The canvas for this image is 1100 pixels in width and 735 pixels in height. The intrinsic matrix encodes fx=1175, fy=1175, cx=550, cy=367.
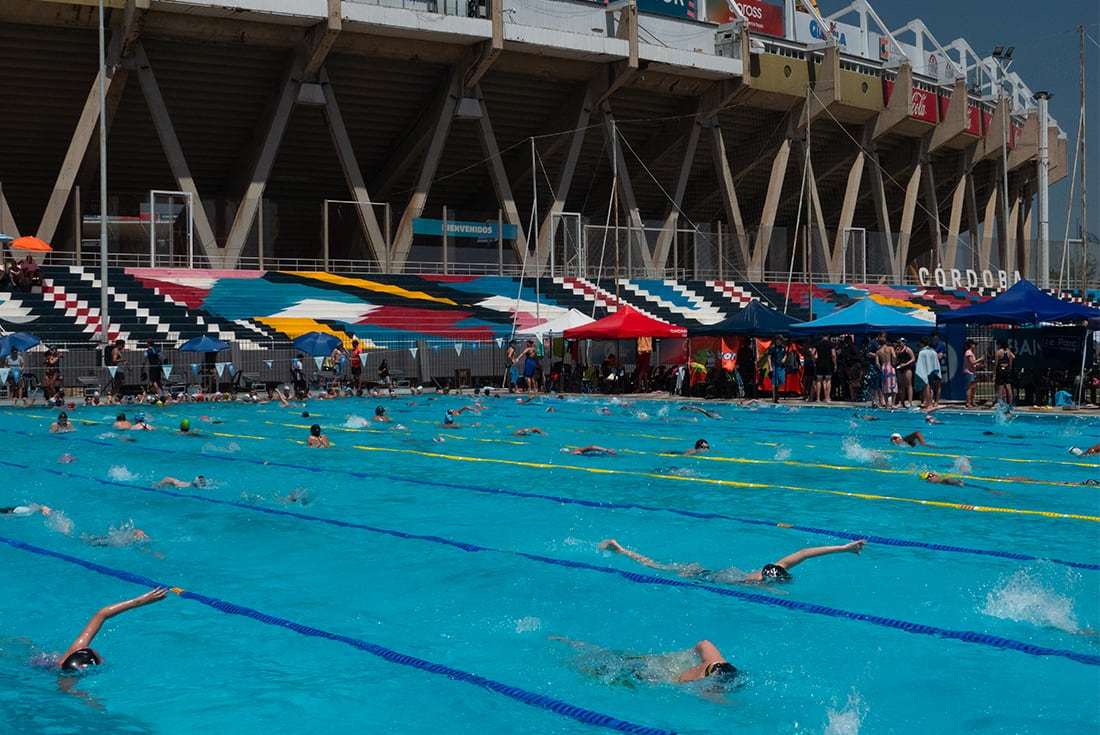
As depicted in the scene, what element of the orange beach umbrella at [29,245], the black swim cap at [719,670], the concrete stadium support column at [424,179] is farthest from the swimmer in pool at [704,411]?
the orange beach umbrella at [29,245]

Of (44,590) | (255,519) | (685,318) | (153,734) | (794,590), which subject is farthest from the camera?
(685,318)

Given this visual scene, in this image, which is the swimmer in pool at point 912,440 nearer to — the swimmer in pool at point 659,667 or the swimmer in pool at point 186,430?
the swimmer in pool at point 659,667

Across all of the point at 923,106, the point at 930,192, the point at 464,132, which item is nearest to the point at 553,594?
the point at 464,132

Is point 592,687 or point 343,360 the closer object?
point 592,687

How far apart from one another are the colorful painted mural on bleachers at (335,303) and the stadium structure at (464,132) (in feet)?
4.69

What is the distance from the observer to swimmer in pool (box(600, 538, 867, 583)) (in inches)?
296

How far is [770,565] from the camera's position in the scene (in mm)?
7781

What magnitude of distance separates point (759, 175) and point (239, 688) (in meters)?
45.0

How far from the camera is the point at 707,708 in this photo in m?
5.34

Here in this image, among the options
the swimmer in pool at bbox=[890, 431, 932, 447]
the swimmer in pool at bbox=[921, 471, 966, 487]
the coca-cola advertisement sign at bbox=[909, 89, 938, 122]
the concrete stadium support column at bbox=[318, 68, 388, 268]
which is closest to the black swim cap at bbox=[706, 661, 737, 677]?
the swimmer in pool at bbox=[921, 471, 966, 487]

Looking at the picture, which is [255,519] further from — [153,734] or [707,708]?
[707,708]

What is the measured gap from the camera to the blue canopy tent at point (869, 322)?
75.6 feet

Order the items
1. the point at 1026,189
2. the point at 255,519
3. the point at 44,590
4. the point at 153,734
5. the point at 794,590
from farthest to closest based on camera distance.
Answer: the point at 1026,189 < the point at 255,519 < the point at 44,590 < the point at 794,590 < the point at 153,734

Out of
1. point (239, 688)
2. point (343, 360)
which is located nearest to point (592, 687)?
point (239, 688)
